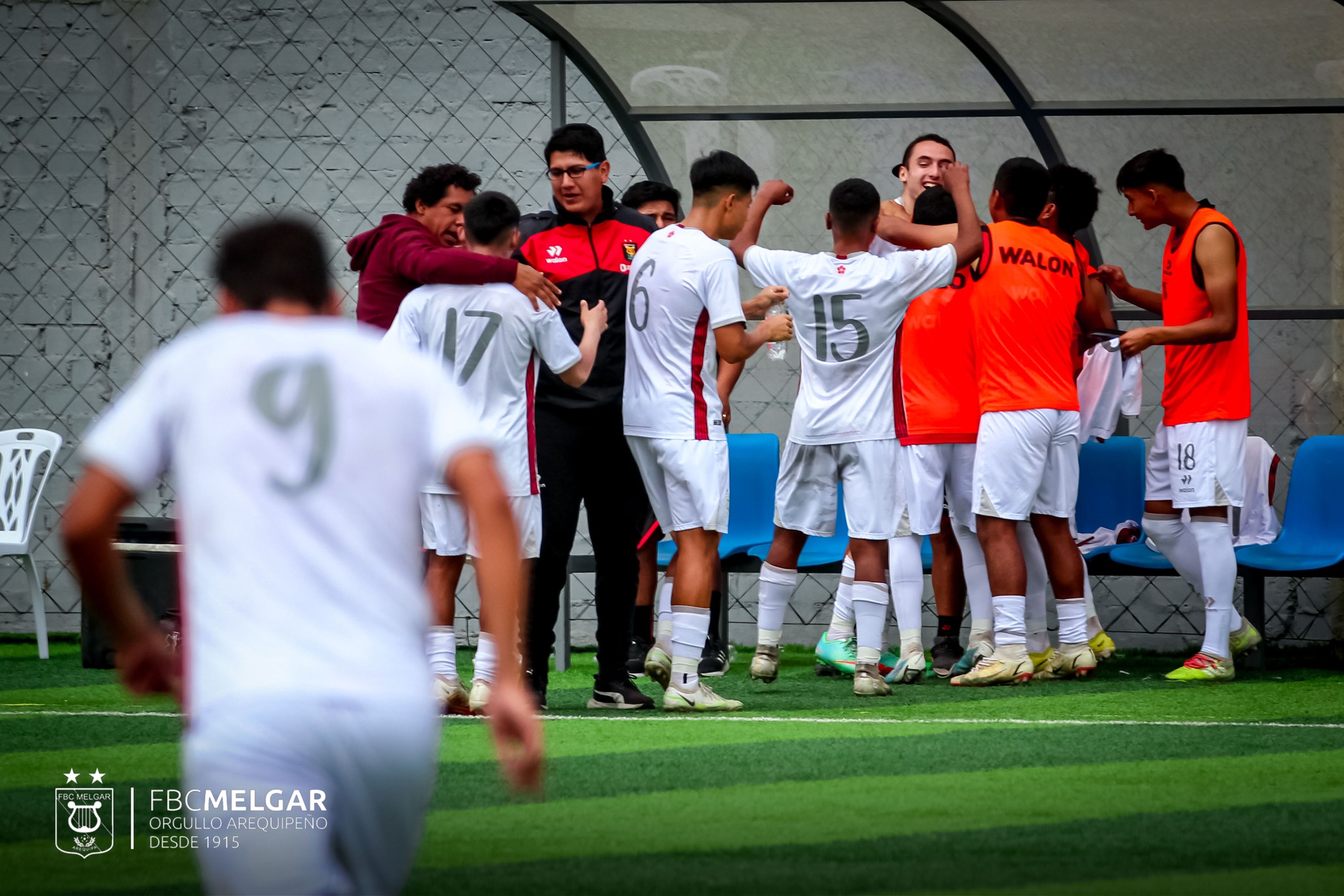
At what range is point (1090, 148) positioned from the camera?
8.66 m

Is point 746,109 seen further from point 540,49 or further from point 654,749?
point 654,749

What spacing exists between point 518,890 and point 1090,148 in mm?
6460

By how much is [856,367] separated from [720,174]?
109 cm

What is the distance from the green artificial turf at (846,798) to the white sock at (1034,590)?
967 mm

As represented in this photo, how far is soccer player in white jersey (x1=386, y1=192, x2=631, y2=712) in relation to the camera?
5.69 meters

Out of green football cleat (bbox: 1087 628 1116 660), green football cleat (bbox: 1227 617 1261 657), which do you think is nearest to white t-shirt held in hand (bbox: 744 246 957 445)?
green football cleat (bbox: 1087 628 1116 660)

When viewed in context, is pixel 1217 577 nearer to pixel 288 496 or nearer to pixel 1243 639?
pixel 1243 639

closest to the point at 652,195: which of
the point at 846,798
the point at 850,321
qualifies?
the point at 850,321

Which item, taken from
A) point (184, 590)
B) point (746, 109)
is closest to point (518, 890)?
point (184, 590)

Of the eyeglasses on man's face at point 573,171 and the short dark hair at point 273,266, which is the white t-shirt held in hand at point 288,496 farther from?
the eyeglasses on man's face at point 573,171

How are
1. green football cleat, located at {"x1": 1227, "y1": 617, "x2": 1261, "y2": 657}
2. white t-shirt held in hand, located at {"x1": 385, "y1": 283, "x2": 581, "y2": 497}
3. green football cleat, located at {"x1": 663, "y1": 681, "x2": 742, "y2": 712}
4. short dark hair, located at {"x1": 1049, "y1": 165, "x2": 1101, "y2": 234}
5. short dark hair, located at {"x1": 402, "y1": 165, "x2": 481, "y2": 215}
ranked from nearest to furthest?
white t-shirt held in hand, located at {"x1": 385, "y1": 283, "x2": 581, "y2": 497}
green football cleat, located at {"x1": 663, "y1": 681, "x2": 742, "y2": 712}
short dark hair, located at {"x1": 402, "y1": 165, "x2": 481, "y2": 215}
short dark hair, located at {"x1": 1049, "y1": 165, "x2": 1101, "y2": 234}
green football cleat, located at {"x1": 1227, "y1": 617, "x2": 1261, "y2": 657}

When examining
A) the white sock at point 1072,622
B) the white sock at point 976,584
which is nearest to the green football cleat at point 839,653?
the white sock at point 976,584

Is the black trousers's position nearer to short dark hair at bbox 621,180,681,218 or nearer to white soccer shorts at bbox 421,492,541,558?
white soccer shorts at bbox 421,492,541,558

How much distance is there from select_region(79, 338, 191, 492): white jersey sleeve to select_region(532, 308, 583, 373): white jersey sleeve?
3601mm
